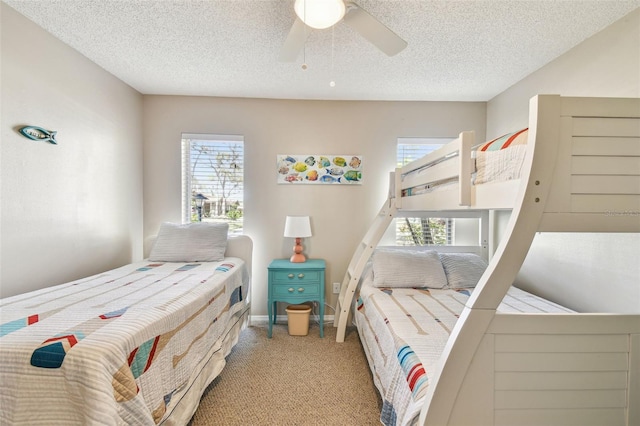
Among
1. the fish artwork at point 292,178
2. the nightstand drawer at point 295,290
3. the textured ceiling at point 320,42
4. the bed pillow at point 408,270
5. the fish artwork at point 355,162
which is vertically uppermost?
the textured ceiling at point 320,42

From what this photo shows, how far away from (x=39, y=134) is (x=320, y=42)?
1957 millimetres

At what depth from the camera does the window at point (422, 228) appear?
3098 mm

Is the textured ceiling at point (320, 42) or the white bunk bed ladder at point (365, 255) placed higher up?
the textured ceiling at point (320, 42)

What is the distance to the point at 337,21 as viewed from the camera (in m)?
1.36

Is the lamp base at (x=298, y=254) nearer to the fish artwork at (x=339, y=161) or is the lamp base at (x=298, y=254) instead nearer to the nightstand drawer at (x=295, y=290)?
the nightstand drawer at (x=295, y=290)

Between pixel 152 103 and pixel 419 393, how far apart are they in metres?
3.41

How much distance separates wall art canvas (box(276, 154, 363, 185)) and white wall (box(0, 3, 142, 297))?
5.01 feet

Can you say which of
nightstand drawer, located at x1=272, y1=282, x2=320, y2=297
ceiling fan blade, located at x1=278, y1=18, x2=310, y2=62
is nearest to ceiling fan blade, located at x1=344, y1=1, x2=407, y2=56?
ceiling fan blade, located at x1=278, y1=18, x2=310, y2=62

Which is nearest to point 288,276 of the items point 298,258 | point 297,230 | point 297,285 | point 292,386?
point 297,285

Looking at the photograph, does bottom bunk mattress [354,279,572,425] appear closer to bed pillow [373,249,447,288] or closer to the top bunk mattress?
bed pillow [373,249,447,288]

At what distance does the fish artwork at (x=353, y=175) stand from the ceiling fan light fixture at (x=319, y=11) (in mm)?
1764

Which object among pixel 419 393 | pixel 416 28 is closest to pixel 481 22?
pixel 416 28

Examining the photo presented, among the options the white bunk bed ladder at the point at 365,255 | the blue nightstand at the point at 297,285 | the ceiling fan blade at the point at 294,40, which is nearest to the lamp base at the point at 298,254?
the blue nightstand at the point at 297,285

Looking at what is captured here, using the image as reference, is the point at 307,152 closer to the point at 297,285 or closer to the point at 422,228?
the point at 297,285
